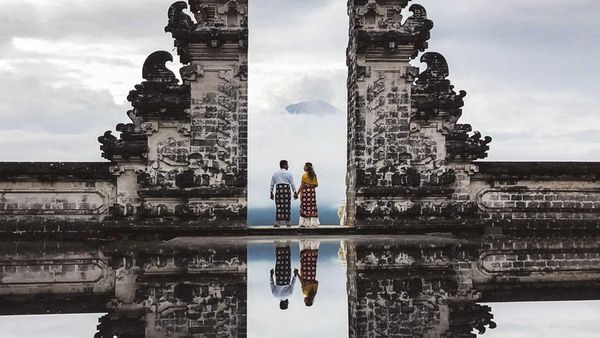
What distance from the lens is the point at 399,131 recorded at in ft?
53.5

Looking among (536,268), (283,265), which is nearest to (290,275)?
(283,265)

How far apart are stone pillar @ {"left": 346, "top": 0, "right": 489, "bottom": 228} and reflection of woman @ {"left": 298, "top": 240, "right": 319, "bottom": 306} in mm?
2439

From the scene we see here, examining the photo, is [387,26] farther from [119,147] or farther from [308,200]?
[119,147]

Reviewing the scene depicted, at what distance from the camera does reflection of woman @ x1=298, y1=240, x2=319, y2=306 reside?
24.7 ft

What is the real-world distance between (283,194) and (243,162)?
130 cm

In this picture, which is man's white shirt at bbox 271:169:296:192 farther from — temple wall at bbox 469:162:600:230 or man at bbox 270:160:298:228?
temple wall at bbox 469:162:600:230

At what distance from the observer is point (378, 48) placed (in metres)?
16.3

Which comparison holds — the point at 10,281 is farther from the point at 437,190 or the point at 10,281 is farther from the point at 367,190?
the point at 437,190

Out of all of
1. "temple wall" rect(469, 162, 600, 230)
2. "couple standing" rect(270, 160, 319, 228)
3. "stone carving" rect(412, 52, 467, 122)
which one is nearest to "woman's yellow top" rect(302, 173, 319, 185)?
→ "couple standing" rect(270, 160, 319, 228)

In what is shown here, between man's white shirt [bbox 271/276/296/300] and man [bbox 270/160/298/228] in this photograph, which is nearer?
man's white shirt [bbox 271/276/296/300]

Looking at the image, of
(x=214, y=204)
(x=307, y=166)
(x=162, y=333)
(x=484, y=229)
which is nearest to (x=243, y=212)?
(x=214, y=204)

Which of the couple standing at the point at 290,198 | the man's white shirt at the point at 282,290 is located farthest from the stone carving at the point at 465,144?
the man's white shirt at the point at 282,290

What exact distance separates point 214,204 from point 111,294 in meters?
8.00

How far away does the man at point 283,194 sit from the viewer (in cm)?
1666
